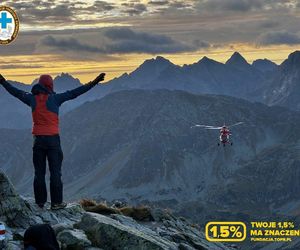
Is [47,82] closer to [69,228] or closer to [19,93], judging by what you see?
[19,93]

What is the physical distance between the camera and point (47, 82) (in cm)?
1589

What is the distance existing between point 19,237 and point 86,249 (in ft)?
6.12

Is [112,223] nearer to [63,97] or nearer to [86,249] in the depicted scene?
[86,249]

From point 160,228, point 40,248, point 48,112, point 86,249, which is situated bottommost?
point 160,228

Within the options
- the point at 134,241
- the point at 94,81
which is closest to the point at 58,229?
the point at 134,241

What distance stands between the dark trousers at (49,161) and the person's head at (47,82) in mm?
1513

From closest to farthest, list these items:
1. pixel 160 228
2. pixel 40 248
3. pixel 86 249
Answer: pixel 40 248 → pixel 86 249 → pixel 160 228

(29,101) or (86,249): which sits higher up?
(29,101)

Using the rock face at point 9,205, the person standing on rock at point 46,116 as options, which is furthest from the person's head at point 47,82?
the rock face at point 9,205

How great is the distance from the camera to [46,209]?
55.2ft

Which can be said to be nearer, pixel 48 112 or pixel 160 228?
pixel 48 112

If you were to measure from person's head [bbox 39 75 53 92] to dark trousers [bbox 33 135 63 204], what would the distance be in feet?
4.97

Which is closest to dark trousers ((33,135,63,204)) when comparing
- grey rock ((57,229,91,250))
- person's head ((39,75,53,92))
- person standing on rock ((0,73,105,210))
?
person standing on rock ((0,73,105,210))

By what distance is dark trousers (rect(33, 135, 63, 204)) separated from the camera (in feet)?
52.3
